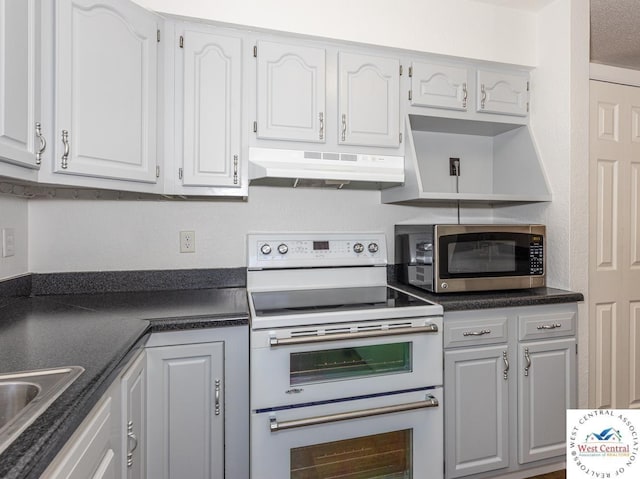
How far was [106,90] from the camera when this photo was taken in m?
1.48

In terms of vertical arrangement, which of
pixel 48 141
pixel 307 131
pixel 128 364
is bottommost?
pixel 128 364

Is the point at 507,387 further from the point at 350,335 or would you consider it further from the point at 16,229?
the point at 16,229

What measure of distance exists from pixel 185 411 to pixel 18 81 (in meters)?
1.23

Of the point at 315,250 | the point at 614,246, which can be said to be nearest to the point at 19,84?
the point at 315,250

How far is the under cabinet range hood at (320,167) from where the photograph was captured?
1.76m

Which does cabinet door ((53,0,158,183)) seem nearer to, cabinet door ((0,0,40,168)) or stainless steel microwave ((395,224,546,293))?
cabinet door ((0,0,40,168))

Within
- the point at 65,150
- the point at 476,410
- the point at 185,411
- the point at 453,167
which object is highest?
the point at 453,167

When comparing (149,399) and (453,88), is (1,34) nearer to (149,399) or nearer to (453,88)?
(149,399)

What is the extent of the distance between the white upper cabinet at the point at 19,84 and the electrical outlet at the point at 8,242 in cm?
50

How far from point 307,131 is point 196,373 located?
119 centimetres

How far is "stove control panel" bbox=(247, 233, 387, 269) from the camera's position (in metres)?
2.00

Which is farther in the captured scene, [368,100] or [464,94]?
[464,94]

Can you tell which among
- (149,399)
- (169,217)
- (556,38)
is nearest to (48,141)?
(169,217)

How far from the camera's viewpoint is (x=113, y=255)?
1884 millimetres
